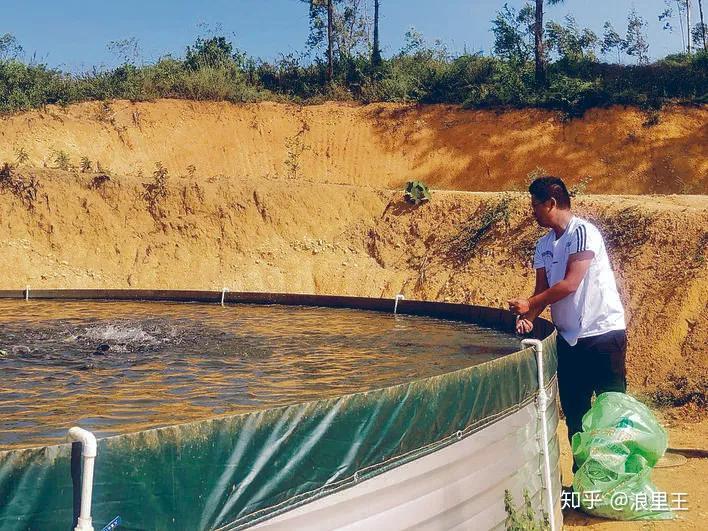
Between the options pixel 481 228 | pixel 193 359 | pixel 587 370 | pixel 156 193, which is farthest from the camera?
pixel 156 193

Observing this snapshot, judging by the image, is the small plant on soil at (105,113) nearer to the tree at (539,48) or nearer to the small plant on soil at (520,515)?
the tree at (539,48)

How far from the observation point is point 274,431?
8.95 ft

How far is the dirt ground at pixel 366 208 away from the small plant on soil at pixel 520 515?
99 centimetres

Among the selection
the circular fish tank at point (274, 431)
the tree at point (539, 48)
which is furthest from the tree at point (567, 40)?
the circular fish tank at point (274, 431)

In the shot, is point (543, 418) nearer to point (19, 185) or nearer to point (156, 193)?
point (156, 193)

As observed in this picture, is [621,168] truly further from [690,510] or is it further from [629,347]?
[690,510]

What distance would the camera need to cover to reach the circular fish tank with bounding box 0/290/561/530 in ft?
7.75

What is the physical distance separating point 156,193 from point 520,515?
15.7 meters

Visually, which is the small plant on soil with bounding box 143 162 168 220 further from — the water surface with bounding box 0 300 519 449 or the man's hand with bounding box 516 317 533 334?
the man's hand with bounding box 516 317 533 334

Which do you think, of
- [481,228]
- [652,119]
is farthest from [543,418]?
[652,119]

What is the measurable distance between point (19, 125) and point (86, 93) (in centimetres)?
287

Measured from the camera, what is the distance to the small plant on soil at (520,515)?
384cm

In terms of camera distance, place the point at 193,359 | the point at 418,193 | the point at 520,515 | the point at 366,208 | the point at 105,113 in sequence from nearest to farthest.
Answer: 1. the point at 520,515
2. the point at 193,359
3. the point at 418,193
4. the point at 366,208
5. the point at 105,113

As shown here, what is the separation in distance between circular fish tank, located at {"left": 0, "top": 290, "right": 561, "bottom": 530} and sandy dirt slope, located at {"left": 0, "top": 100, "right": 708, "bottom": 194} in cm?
1318
